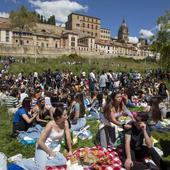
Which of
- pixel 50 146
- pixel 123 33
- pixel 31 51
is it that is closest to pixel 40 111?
pixel 50 146

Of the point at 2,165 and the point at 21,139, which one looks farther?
the point at 21,139

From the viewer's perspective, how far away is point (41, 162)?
21.9 feet

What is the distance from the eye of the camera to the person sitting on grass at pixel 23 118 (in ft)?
31.0

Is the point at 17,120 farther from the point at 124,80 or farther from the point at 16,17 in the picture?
the point at 16,17

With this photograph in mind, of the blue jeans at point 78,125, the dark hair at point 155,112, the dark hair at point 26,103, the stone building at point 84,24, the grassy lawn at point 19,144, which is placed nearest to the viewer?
the grassy lawn at point 19,144

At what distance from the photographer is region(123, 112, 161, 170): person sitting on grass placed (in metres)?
6.76

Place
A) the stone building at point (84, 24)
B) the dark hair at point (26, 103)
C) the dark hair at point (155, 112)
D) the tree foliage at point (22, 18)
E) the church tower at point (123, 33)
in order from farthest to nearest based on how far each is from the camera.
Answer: the church tower at point (123, 33) → the stone building at point (84, 24) → the tree foliage at point (22, 18) → the dark hair at point (155, 112) → the dark hair at point (26, 103)

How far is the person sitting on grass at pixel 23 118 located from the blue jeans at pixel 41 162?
271cm

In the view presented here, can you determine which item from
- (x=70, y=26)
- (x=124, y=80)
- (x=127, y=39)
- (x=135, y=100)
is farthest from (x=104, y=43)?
(x=135, y=100)

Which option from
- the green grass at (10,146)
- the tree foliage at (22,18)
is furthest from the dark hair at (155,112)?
the tree foliage at (22,18)

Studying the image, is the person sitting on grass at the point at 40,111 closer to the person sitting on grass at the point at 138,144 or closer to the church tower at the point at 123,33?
the person sitting on grass at the point at 138,144

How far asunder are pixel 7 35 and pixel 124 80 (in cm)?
6109

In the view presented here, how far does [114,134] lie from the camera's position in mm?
8305

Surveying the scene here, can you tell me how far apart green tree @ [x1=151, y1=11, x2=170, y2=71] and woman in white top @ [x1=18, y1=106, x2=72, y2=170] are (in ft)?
29.8
